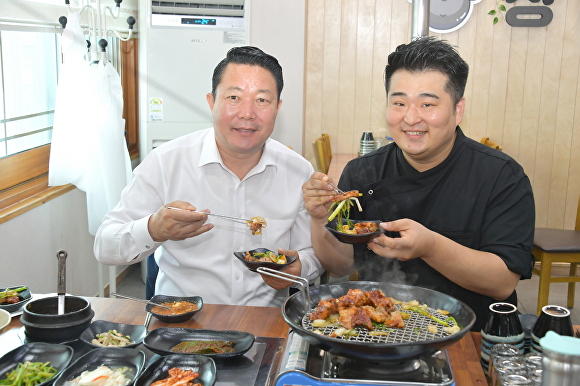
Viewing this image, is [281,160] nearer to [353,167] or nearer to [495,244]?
[353,167]

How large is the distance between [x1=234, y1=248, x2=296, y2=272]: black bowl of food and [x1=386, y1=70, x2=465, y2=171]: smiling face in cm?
57

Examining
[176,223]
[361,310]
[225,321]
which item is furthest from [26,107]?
[361,310]

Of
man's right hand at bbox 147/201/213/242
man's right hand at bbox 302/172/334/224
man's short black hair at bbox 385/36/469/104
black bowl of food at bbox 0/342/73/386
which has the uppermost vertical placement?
man's short black hair at bbox 385/36/469/104

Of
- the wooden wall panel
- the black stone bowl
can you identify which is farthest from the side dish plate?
the wooden wall panel

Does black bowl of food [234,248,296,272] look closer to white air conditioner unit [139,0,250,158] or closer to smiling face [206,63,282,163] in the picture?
smiling face [206,63,282,163]

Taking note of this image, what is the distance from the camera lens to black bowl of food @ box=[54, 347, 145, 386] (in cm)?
134

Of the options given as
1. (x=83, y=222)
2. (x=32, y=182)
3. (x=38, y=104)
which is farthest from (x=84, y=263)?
(x=38, y=104)

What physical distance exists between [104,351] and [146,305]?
366 mm

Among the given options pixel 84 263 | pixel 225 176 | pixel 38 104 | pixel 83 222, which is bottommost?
pixel 84 263

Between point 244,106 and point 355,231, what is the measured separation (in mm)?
649

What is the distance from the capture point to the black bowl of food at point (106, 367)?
4.40ft

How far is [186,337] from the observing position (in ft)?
5.27

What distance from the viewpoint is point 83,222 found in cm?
388

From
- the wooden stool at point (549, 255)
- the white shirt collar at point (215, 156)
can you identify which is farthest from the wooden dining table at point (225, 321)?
the wooden stool at point (549, 255)
